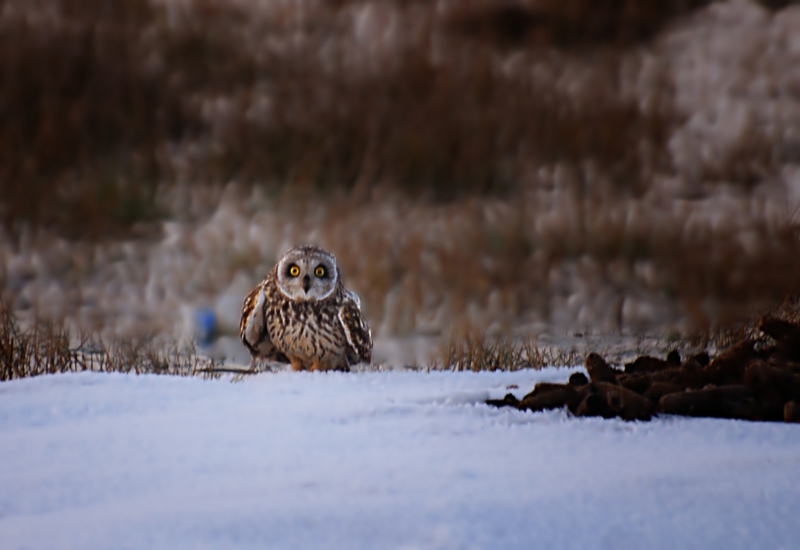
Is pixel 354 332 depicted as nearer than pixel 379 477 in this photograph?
No

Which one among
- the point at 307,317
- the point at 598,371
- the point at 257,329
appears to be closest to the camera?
the point at 598,371

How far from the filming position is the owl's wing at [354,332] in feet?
14.3

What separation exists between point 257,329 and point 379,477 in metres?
3.38

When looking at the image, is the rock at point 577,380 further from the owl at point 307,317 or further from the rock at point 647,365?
the owl at point 307,317

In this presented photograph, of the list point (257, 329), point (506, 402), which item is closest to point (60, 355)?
point (257, 329)

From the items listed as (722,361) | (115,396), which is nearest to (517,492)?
(722,361)

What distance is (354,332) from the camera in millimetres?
4367

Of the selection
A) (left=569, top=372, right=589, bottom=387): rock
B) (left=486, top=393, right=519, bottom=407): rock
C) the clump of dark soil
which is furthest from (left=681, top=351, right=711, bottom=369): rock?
(left=486, top=393, right=519, bottom=407): rock

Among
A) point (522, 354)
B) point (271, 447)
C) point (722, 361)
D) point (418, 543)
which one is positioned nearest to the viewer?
point (418, 543)

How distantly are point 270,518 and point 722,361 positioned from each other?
147cm

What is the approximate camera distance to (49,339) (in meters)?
4.46

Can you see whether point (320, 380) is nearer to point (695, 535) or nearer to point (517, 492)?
point (517, 492)

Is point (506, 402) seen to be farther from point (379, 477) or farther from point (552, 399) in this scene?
point (379, 477)

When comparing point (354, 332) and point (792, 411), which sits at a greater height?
point (792, 411)
